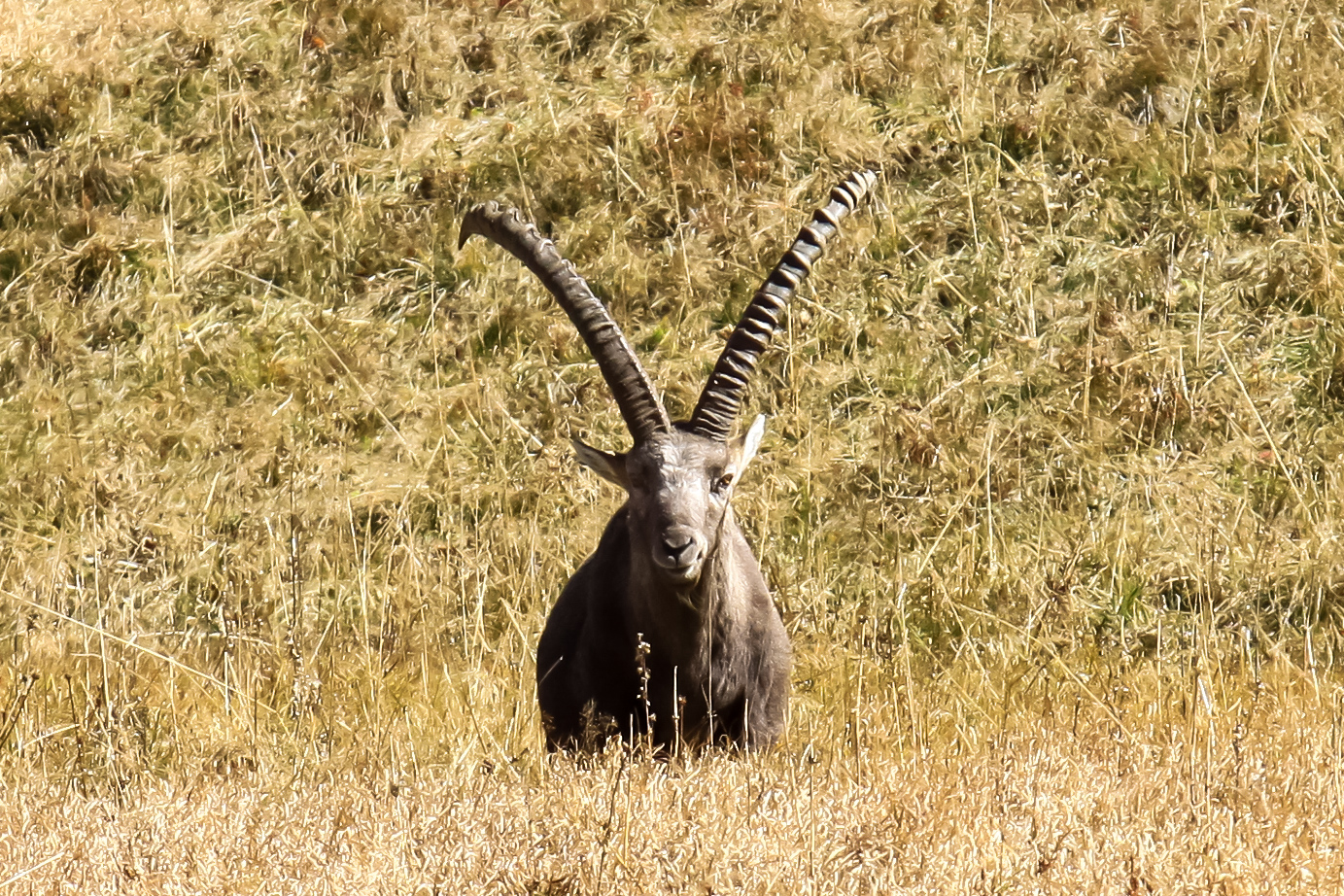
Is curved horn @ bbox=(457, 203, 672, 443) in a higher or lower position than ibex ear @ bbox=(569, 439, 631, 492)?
higher

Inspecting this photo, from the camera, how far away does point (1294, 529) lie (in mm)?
10078

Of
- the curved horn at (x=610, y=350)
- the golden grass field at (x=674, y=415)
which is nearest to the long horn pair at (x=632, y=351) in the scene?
the curved horn at (x=610, y=350)

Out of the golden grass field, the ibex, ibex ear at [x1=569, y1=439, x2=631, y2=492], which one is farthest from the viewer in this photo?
ibex ear at [x1=569, y1=439, x2=631, y2=492]

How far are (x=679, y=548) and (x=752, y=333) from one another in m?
1.22

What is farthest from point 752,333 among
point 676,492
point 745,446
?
point 676,492

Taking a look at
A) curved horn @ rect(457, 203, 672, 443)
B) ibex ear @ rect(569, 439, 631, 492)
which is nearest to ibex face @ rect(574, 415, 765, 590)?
ibex ear @ rect(569, 439, 631, 492)

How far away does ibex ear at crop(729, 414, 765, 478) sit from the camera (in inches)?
260

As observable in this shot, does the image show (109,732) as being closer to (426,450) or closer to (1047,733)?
(1047,733)

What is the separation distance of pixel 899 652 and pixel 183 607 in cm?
534

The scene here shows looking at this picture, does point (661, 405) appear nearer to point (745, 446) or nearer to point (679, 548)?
point (745, 446)

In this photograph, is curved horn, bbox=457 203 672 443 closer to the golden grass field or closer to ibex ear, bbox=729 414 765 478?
ibex ear, bbox=729 414 765 478

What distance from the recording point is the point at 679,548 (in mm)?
5812

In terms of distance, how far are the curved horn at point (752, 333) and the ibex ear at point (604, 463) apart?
37 centimetres

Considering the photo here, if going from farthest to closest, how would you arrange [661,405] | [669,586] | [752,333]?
1. [752,333]
2. [661,405]
3. [669,586]
